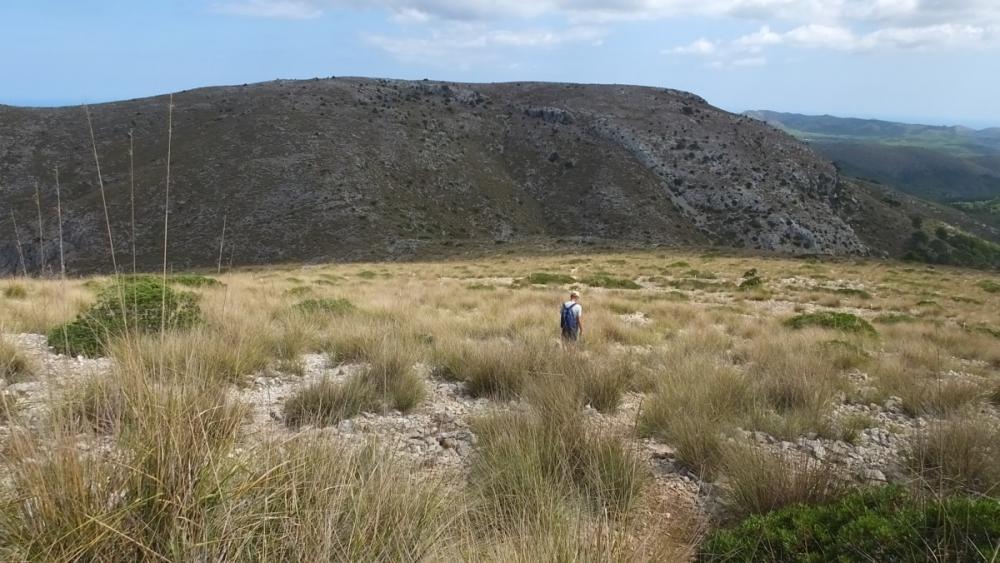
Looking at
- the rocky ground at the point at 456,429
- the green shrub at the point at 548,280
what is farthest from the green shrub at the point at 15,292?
the green shrub at the point at 548,280

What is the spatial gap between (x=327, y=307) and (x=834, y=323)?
10.5 m

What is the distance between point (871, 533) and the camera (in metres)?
2.75

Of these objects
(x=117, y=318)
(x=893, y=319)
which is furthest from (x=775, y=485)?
(x=893, y=319)

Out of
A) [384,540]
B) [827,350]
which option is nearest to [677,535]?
[384,540]

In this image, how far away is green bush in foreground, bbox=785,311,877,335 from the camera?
39.5 feet

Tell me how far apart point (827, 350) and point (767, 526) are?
7051mm

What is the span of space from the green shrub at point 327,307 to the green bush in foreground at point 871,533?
26.4ft

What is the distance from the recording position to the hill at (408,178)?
168 feet

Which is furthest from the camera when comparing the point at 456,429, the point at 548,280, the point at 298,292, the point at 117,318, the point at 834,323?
the point at 548,280

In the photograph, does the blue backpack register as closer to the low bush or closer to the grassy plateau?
the grassy plateau

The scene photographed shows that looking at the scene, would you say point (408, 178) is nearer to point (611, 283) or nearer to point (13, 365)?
point (611, 283)

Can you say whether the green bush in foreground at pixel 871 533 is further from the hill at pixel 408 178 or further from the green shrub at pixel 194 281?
the hill at pixel 408 178

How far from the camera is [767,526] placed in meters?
2.99

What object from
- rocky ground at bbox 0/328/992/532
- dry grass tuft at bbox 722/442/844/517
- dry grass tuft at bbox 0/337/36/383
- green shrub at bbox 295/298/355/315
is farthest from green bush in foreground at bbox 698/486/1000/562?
green shrub at bbox 295/298/355/315
